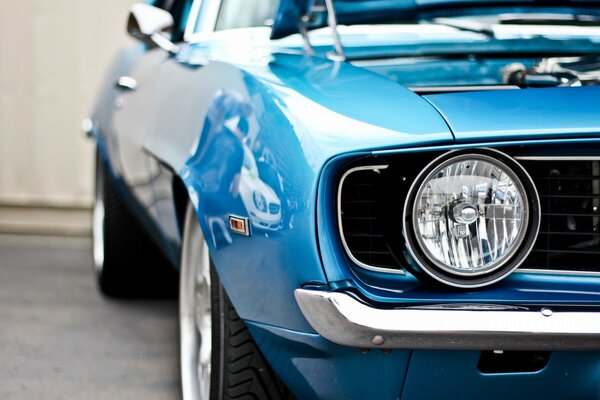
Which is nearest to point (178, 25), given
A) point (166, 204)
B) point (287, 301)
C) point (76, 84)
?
point (166, 204)

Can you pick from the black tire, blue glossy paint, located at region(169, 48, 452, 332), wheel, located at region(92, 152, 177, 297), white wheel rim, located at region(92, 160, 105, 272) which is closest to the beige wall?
white wheel rim, located at region(92, 160, 105, 272)

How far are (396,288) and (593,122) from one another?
0.50m

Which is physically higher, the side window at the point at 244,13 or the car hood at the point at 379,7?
the car hood at the point at 379,7

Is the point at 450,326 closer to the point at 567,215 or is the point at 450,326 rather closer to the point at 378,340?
the point at 378,340

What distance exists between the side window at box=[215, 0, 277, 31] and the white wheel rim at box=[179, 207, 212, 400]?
87 cm

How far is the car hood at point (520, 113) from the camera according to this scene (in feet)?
7.11

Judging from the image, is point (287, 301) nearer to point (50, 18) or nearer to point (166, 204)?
point (166, 204)

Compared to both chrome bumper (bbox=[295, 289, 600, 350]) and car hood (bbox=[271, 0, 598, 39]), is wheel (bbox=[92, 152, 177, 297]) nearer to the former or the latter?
car hood (bbox=[271, 0, 598, 39])

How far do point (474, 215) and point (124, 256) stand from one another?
8.58 feet

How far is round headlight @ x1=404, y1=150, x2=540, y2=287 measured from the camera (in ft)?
7.25

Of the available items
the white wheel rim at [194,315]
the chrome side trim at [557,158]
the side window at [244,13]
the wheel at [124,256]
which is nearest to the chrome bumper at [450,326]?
the chrome side trim at [557,158]

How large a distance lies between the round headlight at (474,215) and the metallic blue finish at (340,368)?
0.69 ft

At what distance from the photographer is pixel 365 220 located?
226 cm

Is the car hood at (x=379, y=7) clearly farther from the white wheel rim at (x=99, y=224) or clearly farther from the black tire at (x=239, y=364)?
the white wheel rim at (x=99, y=224)
